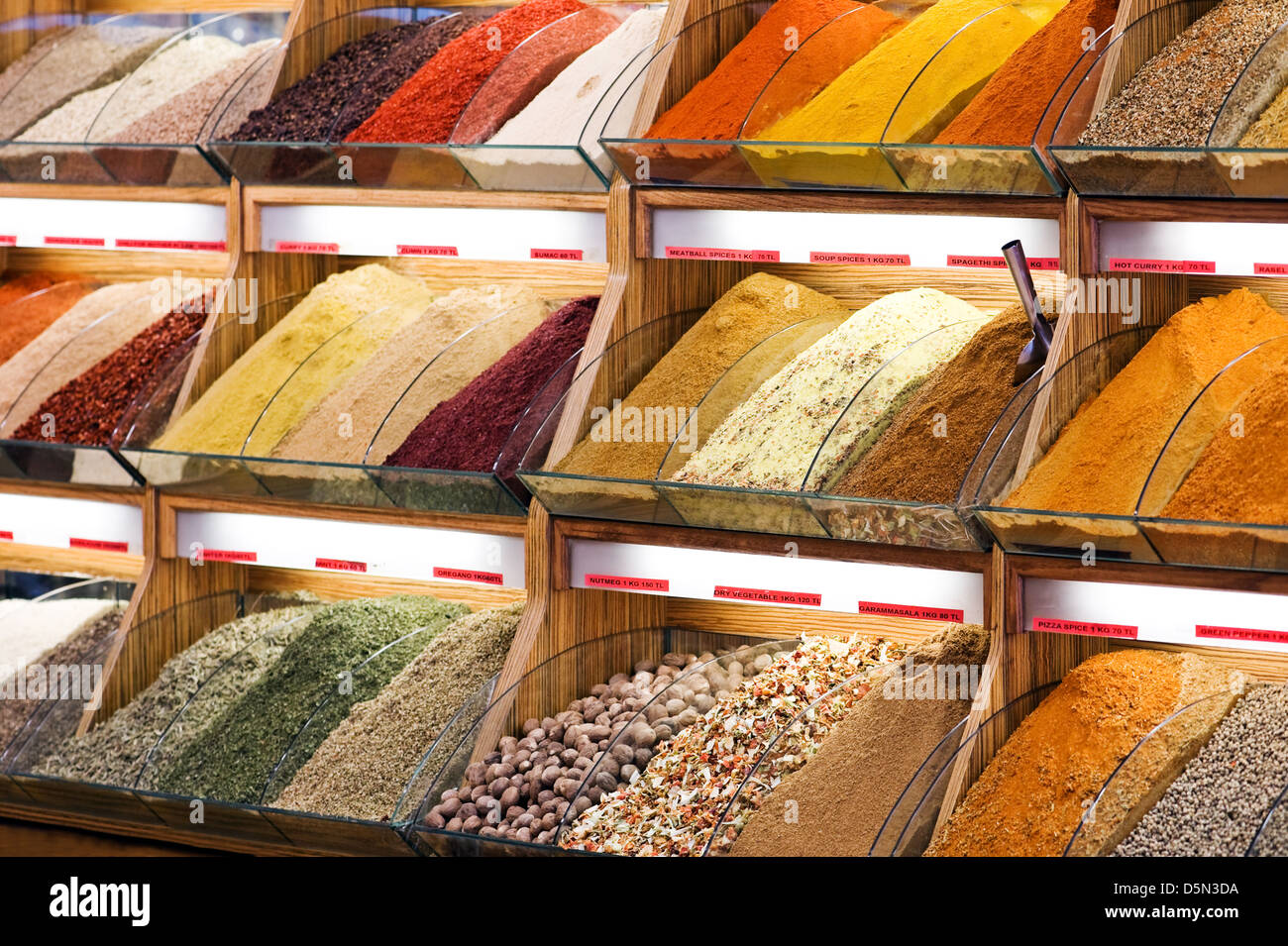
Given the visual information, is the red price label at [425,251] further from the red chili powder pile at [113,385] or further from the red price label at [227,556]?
the red price label at [227,556]

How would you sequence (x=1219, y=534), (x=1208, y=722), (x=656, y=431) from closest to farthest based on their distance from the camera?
(x=1219, y=534) < (x=1208, y=722) < (x=656, y=431)

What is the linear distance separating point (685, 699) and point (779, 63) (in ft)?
3.50

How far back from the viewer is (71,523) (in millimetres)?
3307

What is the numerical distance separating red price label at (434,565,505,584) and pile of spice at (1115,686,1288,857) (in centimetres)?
116

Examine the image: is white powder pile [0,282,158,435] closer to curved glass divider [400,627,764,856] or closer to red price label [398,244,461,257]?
red price label [398,244,461,257]

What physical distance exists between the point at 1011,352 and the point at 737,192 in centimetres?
54

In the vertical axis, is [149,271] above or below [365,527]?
above

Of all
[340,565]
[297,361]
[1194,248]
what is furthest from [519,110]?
[1194,248]

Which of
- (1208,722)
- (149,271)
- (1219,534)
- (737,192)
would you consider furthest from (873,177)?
(149,271)

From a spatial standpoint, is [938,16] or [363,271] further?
[363,271]

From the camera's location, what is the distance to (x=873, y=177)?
8.25 ft

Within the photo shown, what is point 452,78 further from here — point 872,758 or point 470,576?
point 872,758

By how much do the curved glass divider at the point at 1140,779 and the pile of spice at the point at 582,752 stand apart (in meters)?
0.70

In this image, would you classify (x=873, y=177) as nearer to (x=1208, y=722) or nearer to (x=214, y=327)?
(x=1208, y=722)
